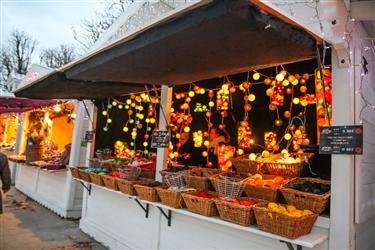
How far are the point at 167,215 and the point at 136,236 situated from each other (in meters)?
0.84

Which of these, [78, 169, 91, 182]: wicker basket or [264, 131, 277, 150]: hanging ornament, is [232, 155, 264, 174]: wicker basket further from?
[78, 169, 91, 182]: wicker basket

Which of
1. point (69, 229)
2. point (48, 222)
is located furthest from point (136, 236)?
point (48, 222)

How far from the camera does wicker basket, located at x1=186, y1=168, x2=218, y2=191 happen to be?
321 centimetres

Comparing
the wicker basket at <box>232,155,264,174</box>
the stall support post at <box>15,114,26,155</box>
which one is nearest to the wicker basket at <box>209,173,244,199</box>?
the wicker basket at <box>232,155,264,174</box>

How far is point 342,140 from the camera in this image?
2.25 m

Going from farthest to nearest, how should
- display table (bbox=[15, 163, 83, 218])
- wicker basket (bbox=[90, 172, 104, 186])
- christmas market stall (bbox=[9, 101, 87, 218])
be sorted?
1. christmas market stall (bbox=[9, 101, 87, 218])
2. display table (bbox=[15, 163, 83, 218])
3. wicker basket (bbox=[90, 172, 104, 186])

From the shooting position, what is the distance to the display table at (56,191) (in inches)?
244

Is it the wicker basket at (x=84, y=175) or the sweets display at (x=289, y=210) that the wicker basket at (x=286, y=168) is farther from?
the wicker basket at (x=84, y=175)

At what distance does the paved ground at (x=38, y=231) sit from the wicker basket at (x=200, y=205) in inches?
95.9

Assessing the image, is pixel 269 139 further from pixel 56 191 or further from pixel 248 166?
pixel 56 191

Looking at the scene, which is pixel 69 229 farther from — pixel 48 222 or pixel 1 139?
pixel 1 139

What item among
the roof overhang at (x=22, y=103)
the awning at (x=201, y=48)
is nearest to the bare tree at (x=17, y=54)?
the roof overhang at (x=22, y=103)

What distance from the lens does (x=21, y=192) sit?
895 centimetres

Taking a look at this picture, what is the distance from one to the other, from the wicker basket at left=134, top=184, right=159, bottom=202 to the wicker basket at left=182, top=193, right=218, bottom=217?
0.53 meters
